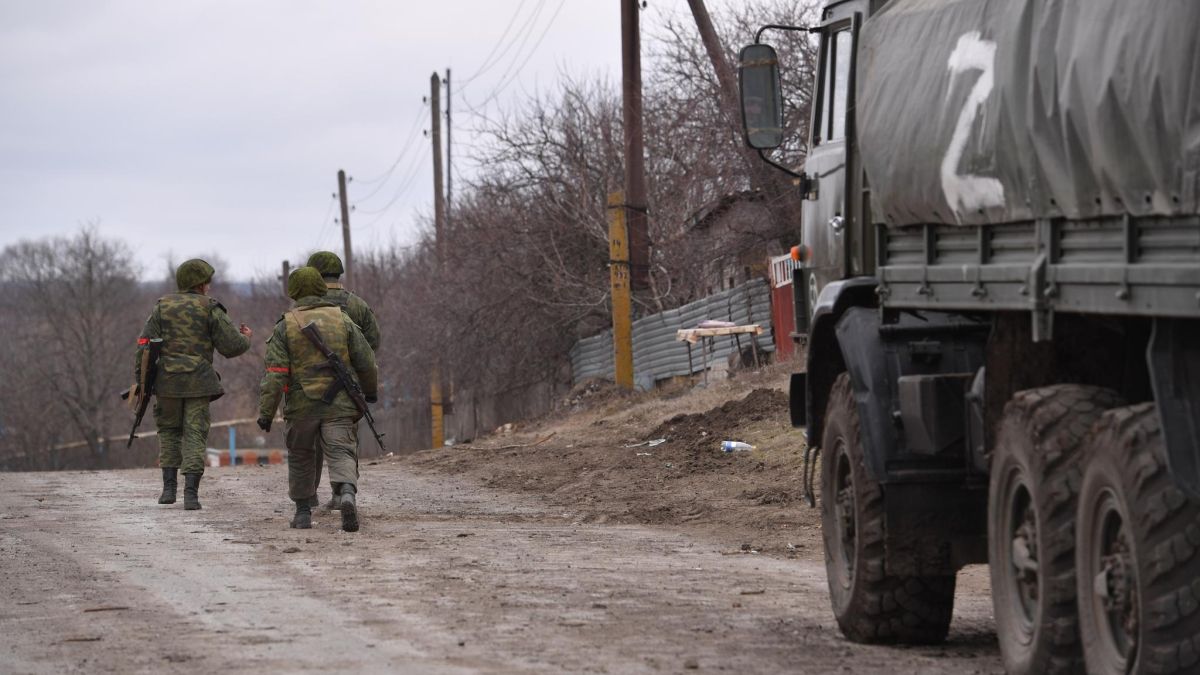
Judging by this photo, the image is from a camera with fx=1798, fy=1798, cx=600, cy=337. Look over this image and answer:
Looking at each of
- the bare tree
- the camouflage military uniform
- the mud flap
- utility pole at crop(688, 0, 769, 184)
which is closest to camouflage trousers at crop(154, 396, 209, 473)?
the camouflage military uniform

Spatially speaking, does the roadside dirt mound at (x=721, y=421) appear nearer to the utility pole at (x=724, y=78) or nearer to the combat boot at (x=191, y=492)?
the utility pole at (x=724, y=78)

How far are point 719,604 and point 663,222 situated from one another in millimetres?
26727

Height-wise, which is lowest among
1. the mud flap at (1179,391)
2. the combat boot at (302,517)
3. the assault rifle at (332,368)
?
the combat boot at (302,517)

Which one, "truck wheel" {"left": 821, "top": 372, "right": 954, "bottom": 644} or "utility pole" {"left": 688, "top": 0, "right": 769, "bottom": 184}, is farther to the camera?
"utility pole" {"left": 688, "top": 0, "right": 769, "bottom": 184}

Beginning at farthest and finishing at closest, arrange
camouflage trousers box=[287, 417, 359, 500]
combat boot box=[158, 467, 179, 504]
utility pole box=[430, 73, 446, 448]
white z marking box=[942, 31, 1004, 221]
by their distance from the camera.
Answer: utility pole box=[430, 73, 446, 448] < combat boot box=[158, 467, 179, 504] < camouflage trousers box=[287, 417, 359, 500] < white z marking box=[942, 31, 1004, 221]

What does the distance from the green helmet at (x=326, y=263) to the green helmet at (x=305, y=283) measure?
2.31 feet

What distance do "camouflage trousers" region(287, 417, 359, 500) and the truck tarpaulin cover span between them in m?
6.06

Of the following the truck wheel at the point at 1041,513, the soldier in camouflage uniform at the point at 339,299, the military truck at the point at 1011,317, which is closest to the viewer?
the military truck at the point at 1011,317

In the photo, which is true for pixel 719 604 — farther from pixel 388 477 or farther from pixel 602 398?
pixel 602 398

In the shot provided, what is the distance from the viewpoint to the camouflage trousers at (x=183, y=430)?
1441 centimetres

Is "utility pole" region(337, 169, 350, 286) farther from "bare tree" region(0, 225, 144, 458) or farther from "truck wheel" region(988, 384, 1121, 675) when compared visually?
"truck wheel" region(988, 384, 1121, 675)

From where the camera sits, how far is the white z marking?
19.0 feet

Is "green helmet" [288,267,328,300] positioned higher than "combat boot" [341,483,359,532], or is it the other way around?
"green helmet" [288,267,328,300]

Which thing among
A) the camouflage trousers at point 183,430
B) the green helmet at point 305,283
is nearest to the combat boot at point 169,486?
the camouflage trousers at point 183,430
